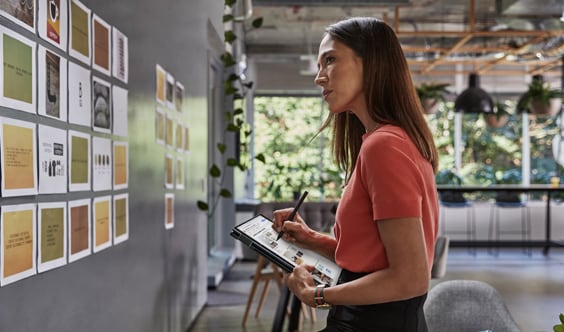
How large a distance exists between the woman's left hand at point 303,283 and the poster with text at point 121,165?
1.87m

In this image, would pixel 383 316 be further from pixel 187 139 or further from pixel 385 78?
pixel 187 139

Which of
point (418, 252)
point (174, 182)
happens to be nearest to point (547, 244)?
point (174, 182)

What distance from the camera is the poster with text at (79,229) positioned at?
2775mm

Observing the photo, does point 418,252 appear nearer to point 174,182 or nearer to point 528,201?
point 174,182

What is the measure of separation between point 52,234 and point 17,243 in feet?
1.01

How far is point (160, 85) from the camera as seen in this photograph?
183 inches

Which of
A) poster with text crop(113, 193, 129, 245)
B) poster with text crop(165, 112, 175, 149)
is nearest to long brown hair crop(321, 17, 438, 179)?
poster with text crop(113, 193, 129, 245)

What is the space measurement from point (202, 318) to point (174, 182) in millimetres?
1915

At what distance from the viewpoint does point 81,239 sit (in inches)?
114

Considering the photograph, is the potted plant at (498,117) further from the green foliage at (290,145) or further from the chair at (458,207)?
the green foliage at (290,145)

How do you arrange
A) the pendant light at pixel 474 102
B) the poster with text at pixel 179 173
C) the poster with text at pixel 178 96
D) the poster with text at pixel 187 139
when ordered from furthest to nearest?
the pendant light at pixel 474 102, the poster with text at pixel 187 139, the poster with text at pixel 179 173, the poster with text at pixel 178 96

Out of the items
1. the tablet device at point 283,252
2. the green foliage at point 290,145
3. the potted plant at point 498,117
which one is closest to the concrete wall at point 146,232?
the tablet device at point 283,252

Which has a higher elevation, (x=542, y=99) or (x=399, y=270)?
(x=542, y=99)

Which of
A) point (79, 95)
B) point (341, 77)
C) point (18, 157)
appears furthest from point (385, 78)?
point (79, 95)
